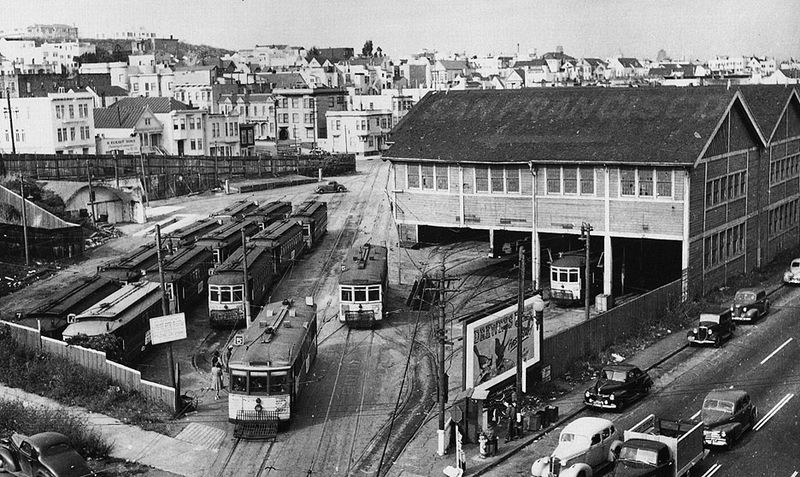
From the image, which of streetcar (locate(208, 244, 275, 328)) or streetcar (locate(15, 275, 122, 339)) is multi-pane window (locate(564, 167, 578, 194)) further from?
streetcar (locate(15, 275, 122, 339))

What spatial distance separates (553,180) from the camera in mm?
51156

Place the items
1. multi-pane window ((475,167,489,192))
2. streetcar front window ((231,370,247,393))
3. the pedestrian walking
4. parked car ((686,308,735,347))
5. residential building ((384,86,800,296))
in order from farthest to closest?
multi-pane window ((475,167,489,192)) → residential building ((384,86,800,296)) → parked car ((686,308,735,347)) → the pedestrian walking → streetcar front window ((231,370,247,393))

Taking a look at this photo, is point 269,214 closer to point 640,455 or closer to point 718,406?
point 718,406

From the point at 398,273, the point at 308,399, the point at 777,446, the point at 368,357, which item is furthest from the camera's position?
the point at 398,273

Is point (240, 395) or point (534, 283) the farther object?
point (534, 283)

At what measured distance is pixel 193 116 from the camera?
111312 mm

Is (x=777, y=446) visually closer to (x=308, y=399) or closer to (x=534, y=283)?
(x=308, y=399)

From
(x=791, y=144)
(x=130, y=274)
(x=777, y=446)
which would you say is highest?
(x=791, y=144)

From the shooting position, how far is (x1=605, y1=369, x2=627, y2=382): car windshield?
3484cm

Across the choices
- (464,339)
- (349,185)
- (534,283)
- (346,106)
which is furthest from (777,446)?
(346,106)

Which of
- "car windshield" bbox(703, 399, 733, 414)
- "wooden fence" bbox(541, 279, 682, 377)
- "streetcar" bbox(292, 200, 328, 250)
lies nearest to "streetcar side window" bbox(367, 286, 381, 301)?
"wooden fence" bbox(541, 279, 682, 377)

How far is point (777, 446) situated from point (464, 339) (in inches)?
403

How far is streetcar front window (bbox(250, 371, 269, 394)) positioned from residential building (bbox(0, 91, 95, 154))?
71.2 metres

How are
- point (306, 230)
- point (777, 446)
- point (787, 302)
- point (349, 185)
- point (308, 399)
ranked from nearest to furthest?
1. point (777, 446)
2. point (308, 399)
3. point (787, 302)
4. point (306, 230)
5. point (349, 185)
